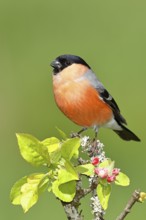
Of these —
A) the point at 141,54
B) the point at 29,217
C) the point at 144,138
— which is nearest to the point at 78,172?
the point at 29,217

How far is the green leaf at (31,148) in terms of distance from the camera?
2.05 meters

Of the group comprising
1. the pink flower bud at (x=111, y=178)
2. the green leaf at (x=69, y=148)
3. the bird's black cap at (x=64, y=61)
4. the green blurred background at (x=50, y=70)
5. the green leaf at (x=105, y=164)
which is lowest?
the green blurred background at (x=50, y=70)

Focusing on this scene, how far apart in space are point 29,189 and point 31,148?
98 mm

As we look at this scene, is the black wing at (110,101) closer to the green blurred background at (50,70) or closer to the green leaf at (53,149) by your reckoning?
the green blurred background at (50,70)

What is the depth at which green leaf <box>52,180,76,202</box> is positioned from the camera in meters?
2.04

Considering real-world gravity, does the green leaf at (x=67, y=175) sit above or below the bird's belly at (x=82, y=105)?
above

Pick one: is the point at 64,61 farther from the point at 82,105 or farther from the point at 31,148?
the point at 31,148

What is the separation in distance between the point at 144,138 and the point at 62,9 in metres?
4.35

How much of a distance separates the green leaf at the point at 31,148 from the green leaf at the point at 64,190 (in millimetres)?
67

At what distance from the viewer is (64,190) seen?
205 cm

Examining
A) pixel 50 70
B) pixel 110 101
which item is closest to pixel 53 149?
pixel 110 101

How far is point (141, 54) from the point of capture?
1060 cm

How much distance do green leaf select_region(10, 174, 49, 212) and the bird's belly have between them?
6.59 feet

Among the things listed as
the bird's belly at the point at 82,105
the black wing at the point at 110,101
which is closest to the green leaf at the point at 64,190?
the bird's belly at the point at 82,105
